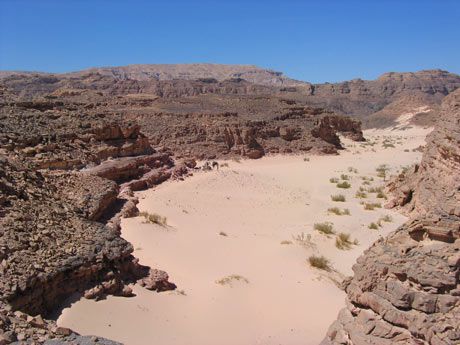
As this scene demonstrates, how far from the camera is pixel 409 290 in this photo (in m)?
5.21

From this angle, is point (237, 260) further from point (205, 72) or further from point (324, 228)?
point (205, 72)

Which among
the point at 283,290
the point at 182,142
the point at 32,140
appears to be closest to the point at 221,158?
the point at 182,142

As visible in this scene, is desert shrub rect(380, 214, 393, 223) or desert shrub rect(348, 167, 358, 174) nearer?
desert shrub rect(380, 214, 393, 223)

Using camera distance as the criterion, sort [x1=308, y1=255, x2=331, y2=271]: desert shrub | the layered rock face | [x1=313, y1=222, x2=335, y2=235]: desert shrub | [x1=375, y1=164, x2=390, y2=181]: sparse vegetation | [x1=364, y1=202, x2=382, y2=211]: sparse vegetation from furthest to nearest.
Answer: [x1=375, y1=164, x2=390, y2=181]: sparse vegetation, [x1=364, y1=202, x2=382, y2=211]: sparse vegetation, [x1=313, y1=222, x2=335, y2=235]: desert shrub, [x1=308, y1=255, x2=331, y2=271]: desert shrub, the layered rock face

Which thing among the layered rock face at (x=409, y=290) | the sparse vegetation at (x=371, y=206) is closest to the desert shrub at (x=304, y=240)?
the sparse vegetation at (x=371, y=206)

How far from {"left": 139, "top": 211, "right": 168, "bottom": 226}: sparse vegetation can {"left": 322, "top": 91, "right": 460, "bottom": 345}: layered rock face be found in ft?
26.5

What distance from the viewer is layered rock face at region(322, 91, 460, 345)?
16.0ft

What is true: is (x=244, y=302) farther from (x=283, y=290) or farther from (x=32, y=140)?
(x=32, y=140)

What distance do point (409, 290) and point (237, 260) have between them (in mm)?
6515

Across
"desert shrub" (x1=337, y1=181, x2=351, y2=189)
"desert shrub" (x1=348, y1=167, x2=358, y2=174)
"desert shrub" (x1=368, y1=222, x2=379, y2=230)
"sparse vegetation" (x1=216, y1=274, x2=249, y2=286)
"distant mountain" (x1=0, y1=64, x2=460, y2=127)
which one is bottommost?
"sparse vegetation" (x1=216, y1=274, x2=249, y2=286)

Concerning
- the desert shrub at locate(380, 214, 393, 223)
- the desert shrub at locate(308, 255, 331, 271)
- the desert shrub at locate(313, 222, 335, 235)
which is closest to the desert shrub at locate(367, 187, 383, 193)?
the desert shrub at locate(380, 214, 393, 223)

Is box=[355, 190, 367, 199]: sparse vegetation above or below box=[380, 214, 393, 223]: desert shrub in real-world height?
above

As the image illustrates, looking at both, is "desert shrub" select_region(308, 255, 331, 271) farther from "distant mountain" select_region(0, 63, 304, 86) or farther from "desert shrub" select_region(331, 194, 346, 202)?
"distant mountain" select_region(0, 63, 304, 86)

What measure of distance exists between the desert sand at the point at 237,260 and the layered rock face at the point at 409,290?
2304 mm
